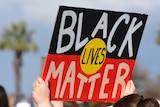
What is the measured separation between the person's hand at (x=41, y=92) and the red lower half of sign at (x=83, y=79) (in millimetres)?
54

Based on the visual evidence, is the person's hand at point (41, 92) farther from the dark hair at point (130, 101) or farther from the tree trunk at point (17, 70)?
the tree trunk at point (17, 70)

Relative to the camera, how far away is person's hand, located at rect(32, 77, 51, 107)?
4.90 m

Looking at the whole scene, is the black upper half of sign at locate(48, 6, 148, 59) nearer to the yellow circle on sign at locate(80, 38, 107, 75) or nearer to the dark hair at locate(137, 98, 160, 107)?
the yellow circle on sign at locate(80, 38, 107, 75)

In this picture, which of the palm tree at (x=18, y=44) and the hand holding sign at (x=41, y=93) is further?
the palm tree at (x=18, y=44)

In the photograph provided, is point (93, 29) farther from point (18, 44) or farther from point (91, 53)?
point (18, 44)

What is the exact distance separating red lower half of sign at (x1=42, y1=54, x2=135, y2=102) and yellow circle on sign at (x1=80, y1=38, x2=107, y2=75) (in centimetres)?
3

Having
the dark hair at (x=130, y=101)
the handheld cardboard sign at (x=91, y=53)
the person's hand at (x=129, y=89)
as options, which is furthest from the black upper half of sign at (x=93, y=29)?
the dark hair at (x=130, y=101)

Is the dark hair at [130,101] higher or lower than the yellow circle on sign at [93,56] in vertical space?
lower

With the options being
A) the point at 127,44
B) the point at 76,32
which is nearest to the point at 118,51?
the point at 127,44

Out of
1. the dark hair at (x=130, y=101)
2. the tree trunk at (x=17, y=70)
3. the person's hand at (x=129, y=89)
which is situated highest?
the dark hair at (x=130, y=101)

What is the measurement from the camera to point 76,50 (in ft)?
16.7

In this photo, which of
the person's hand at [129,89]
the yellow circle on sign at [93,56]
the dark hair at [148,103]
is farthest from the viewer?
the person's hand at [129,89]

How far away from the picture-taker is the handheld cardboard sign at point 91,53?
4.95 m

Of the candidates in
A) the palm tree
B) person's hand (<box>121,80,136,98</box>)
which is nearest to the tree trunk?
the palm tree
